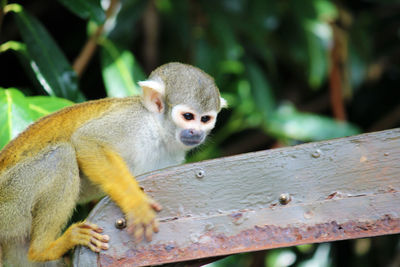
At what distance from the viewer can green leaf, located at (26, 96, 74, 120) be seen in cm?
249

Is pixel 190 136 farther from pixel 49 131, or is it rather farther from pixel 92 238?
pixel 92 238

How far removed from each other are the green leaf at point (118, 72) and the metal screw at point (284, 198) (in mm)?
1697

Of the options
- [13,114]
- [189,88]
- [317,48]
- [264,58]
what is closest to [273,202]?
[189,88]

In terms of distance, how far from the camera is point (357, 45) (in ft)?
15.1

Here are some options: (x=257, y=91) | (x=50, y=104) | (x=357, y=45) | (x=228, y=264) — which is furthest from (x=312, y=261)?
(x=50, y=104)

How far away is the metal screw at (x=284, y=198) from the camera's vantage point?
158 centimetres

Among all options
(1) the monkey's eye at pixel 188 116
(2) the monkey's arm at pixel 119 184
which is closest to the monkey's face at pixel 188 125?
(1) the monkey's eye at pixel 188 116

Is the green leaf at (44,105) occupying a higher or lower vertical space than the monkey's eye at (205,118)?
lower

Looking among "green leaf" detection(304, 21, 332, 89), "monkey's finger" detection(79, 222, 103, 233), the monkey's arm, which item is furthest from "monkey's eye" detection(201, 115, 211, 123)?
"green leaf" detection(304, 21, 332, 89)

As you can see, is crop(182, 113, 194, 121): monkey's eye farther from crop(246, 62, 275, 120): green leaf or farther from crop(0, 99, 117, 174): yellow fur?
crop(246, 62, 275, 120): green leaf

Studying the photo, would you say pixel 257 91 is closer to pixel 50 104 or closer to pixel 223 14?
pixel 223 14

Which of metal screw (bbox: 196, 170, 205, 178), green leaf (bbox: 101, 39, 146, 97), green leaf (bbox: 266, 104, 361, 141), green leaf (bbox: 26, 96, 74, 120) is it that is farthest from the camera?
green leaf (bbox: 266, 104, 361, 141)

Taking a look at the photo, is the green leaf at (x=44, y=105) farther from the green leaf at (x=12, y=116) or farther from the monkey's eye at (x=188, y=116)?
the monkey's eye at (x=188, y=116)

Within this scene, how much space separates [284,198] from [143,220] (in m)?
0.45
